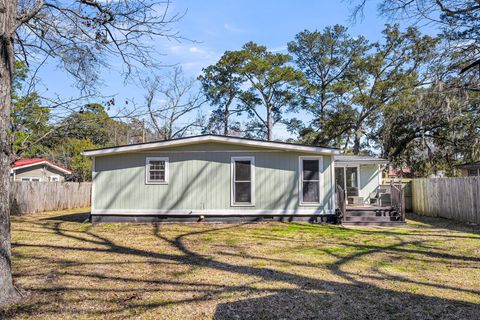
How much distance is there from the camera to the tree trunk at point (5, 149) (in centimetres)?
421

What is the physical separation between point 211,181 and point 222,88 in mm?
17037

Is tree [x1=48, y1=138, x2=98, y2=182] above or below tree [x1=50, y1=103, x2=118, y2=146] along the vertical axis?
above

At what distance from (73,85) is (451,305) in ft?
22.1

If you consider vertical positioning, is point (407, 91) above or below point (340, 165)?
above

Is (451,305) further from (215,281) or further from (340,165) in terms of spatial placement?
(340,165)

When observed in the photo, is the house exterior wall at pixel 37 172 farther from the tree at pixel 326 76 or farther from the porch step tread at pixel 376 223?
the porch step tread at pixel 376 223

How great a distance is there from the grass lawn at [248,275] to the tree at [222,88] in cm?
1973

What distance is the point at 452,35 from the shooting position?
1122 centimetres

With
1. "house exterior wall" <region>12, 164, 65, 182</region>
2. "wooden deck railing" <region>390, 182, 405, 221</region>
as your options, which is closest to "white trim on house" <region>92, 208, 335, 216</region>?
"wooden deck railing" <region>390, 182, 405, 221</region>

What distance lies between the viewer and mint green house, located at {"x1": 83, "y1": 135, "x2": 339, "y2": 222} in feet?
38.5

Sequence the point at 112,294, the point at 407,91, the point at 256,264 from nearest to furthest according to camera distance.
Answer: the point at 112,294 → the point at 256,264 → the point at 407,91

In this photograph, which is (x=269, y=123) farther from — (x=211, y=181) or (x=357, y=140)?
(x=211, y=181)

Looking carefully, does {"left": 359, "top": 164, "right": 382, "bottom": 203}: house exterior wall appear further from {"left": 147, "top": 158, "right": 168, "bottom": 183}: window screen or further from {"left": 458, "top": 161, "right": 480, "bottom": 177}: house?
{"left": 147, "top": 158, "right": 168, "bottom": 183}: window screen

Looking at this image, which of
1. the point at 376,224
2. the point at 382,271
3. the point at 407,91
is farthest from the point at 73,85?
the point at 407,91
